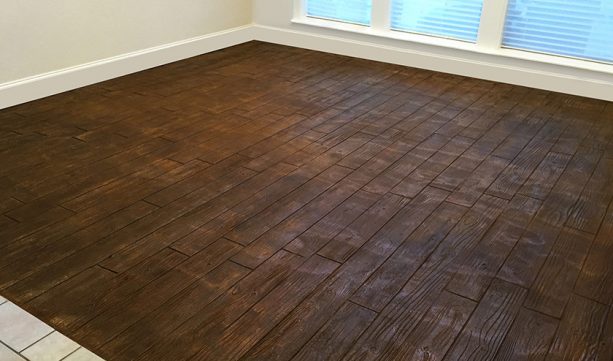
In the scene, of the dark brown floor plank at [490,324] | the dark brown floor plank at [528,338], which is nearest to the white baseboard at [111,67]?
the dark brown floor plank at [490,324]

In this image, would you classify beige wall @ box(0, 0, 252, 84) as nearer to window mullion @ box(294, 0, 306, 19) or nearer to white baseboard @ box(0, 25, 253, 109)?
white baseboard @ box(0, 25, 253, 109)

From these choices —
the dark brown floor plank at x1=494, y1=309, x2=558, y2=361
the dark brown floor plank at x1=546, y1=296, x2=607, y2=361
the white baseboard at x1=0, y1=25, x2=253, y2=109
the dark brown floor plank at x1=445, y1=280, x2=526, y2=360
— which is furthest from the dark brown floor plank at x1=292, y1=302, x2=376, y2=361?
the white baseboard at x1=0, y1=25, x2=253, y2=109

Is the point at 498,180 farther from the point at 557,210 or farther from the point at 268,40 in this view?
the point at 268,40

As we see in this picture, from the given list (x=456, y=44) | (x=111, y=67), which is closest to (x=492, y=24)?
(x=456, y=44)

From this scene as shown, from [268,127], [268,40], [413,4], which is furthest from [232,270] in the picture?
[268,40]

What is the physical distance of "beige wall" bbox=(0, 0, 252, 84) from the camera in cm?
371

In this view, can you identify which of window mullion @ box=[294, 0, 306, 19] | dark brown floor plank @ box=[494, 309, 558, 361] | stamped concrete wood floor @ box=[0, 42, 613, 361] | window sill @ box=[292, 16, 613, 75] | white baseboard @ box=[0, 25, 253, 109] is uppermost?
window mullion @ box=[294, 0, 306, 19]

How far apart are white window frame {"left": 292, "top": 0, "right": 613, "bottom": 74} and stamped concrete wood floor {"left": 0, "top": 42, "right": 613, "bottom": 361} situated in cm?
26

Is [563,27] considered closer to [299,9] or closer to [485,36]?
[485,36]

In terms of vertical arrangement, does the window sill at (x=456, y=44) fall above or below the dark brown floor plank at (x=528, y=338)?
above

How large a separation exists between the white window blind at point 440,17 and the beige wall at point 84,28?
5.11 feet

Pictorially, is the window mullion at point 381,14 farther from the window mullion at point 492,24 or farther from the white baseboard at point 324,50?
the window mullion at point 492,24

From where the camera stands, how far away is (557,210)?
110 inches

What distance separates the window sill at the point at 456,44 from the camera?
4.14 m
